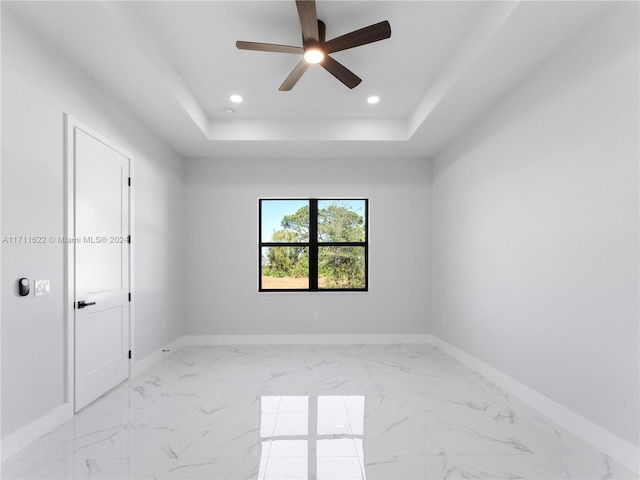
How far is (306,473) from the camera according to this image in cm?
192

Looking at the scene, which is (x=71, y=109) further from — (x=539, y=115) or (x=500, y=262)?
(x=500, y=262)

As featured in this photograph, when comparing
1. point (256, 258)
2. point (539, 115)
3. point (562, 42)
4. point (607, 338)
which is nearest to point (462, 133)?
point (539, 115)

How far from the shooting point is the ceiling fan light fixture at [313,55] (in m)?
2.45

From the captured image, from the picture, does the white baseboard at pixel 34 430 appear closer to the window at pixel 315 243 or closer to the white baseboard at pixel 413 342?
the white baseboard at pixel 413 342

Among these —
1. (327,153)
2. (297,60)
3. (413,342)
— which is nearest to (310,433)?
(413,342)

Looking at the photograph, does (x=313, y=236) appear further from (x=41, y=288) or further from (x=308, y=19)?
(x=41, y=288)

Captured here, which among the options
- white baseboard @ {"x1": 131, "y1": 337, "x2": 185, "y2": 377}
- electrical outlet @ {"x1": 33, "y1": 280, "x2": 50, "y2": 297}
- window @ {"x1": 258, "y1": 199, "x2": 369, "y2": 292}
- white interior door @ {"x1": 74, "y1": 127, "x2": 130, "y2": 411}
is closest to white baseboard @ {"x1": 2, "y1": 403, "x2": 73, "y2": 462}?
white interior door @ {"x1": 74, "y1": 127, "x2": 130, "y2": 411}

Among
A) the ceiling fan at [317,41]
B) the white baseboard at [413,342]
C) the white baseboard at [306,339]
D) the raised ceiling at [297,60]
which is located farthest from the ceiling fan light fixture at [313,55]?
the white baseboard at [306,339]

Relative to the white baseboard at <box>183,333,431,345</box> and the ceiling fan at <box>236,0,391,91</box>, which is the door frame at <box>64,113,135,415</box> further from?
the white baseboard at <box>183,333,431,345</box>

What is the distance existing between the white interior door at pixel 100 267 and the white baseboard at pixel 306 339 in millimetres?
1486

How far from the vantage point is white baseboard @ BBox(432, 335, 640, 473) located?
195 centimetres

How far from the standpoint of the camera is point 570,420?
2.34 meters

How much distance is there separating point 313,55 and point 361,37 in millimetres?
381

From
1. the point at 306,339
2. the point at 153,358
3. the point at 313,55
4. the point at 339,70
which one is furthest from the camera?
the point at 306,339
